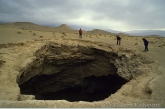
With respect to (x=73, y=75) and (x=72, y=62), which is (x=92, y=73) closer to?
(x=73, y=75)

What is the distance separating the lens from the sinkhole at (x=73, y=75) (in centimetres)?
1516

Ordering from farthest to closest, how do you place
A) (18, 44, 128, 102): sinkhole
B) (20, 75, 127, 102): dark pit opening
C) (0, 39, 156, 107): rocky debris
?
(20, 75, 127, 102): dark pit opening, (18, 44, 128, 102): sinkhole, (0, 39, 156, 107): rocky debris

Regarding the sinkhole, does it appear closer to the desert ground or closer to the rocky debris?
the rocky debris

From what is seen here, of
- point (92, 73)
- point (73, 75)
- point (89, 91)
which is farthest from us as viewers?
point (89, 91)

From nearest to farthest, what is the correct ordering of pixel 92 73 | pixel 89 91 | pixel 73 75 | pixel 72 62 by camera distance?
pixel 72 62 → pixel 92 73 → pixel 73 75 → pixel 89 91

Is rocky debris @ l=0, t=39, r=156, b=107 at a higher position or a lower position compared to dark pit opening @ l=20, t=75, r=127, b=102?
higher

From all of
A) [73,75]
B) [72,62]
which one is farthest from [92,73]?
[72,62]

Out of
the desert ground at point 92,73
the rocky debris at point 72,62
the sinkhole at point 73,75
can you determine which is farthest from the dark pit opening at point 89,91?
the desert ground at point 92,73

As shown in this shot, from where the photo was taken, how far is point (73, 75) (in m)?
18.8

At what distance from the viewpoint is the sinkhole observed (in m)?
15.2

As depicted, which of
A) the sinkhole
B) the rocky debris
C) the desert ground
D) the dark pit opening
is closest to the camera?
the desert ground

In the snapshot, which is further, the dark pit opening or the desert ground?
the dark pit opening

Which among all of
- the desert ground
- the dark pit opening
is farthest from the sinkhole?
the desert ground

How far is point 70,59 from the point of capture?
16656mm
